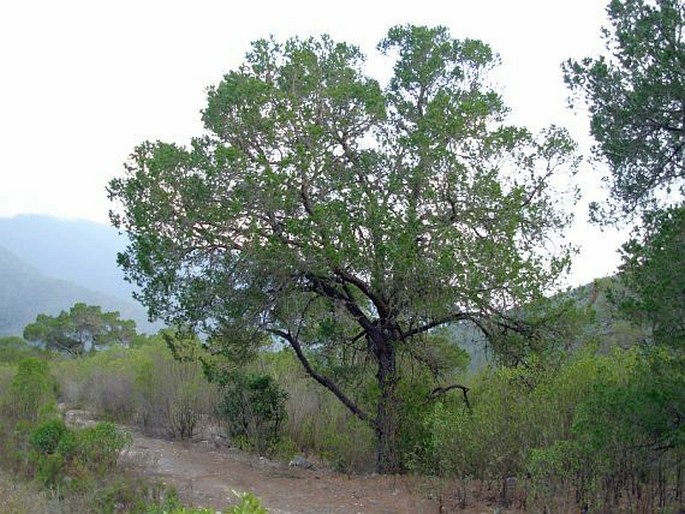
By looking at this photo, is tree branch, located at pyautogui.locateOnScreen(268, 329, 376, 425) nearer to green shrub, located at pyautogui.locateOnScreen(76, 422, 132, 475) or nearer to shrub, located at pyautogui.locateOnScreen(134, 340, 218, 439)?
green shrub, located at pyautogui.locateOnScreen(76, 422, 132, 475)

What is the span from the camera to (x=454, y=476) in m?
10.2

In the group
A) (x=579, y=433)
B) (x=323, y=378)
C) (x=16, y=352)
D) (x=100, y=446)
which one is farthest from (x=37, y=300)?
(x=579, y=433)

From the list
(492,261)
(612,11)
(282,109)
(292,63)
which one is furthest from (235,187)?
(612,11)

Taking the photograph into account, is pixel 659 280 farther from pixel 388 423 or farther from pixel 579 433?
pixel 388 423

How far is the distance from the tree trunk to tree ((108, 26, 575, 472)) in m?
0.03

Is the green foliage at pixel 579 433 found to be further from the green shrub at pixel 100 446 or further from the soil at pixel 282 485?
the green shrub at pixel 100 446

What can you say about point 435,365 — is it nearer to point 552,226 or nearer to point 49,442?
point 552,226

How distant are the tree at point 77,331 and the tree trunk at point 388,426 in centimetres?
3223

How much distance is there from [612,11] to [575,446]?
5.25m

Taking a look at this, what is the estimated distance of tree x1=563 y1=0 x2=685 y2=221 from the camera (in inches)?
319

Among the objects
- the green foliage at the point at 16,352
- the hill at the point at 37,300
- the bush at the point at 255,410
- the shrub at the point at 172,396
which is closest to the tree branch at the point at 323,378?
the bush at the point at 255,410

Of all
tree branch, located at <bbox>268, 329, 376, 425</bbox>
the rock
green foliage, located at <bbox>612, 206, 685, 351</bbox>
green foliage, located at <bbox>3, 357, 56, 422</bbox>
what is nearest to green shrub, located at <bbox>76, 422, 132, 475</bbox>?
tree branch, located at <bbox>268, 329, 376, 425</bbox>

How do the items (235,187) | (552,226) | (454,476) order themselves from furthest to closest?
1. (552,226)
2. (235,187)
3. (454,476)

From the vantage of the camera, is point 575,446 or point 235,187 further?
point 235,187
